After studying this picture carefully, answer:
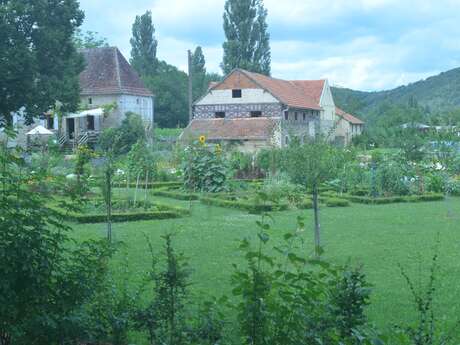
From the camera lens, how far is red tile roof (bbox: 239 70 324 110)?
43500 millimetres

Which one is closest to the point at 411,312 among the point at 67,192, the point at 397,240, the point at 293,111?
the point at 67,192

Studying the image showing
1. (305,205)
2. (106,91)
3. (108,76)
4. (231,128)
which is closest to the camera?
(305,205)

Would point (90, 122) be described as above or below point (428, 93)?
below

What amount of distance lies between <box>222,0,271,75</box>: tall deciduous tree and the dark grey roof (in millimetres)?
9125

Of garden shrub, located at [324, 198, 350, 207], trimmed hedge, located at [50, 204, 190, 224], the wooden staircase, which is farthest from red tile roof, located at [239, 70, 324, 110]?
trimmed hedge, located at [50, 204, 190, 224]

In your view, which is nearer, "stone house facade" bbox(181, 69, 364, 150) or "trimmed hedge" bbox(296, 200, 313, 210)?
"trimmed hedge" bbox(296, 200, 313, 210)

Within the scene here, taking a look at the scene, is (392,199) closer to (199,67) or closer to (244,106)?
(244,106)

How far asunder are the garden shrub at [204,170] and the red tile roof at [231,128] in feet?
55.0

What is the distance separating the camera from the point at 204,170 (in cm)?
2033

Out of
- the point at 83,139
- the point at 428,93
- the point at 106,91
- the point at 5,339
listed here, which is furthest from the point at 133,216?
the point at 428,93

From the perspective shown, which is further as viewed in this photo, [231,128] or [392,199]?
[231,128]

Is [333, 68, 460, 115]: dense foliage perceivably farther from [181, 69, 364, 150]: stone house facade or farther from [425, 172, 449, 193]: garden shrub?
[425, 172, 449, 193]: garden shrub

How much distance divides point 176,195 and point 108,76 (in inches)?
1004

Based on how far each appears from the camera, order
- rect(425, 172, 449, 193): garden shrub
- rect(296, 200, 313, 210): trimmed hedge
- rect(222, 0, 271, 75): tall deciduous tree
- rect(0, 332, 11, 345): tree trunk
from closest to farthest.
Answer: rect(0, 332, 11, 345): tree trunk, rect(296, 200, 313, 210): trimmed hedge, rect(425, 172, 449, 193): garden shrub, rect(222, 0, 271, 75): tall deciduous tree
